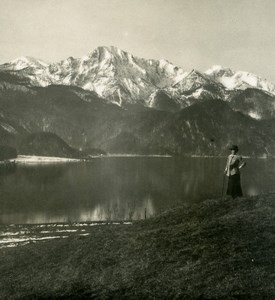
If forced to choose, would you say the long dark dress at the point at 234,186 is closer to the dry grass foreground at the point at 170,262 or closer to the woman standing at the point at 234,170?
the woman standing at the point at 234,170

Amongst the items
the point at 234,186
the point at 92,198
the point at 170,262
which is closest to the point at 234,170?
the point at 234,186

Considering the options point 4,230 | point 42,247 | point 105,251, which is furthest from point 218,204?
point 4,230

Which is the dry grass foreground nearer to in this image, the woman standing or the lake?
the woman standing

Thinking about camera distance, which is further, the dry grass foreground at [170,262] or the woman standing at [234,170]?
the woman standing at [234,170]

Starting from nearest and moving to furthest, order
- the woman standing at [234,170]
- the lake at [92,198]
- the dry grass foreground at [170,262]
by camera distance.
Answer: the dry grass foreground at [170,262] → the woman standing at [234,170] → the lake at [92,198]

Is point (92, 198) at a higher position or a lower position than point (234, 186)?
lower

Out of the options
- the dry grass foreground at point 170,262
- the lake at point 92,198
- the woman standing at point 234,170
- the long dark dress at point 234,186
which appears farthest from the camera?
the lake at point 92,198

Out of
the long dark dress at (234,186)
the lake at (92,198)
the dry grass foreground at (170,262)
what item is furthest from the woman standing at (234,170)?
the lake at (92,198)

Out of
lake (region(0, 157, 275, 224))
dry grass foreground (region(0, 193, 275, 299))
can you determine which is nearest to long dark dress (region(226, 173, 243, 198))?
dry grass foreground (region(0, 193, 275, 299))

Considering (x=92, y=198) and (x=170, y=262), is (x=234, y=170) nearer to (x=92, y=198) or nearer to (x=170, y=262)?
(x=170, y=262)
